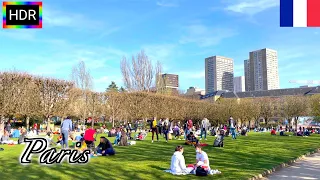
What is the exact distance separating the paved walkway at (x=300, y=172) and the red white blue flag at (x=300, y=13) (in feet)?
17.8

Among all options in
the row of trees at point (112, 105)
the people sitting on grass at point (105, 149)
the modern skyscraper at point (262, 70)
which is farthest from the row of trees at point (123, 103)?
the modern skyscraper at point (262, 70)

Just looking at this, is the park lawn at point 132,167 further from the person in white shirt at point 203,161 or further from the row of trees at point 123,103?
the row of trees at point 123,103

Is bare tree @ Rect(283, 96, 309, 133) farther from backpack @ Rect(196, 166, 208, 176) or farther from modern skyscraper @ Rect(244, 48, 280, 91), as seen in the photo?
modern skyscraper @ Rect(244, 48, 280, 91)

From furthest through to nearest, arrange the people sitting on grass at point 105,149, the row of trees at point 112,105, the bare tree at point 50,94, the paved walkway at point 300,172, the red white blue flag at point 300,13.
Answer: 1. the bare tree at point 50,94
2. the row of trees at point 112,105
3. the people sitting on grass at point 105,149
4. the paved walkway at point 300,172
5. the red white blue flag at point 300,13

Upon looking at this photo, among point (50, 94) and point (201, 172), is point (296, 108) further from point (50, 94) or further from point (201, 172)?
point (201, 172)

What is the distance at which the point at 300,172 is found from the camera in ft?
40.3

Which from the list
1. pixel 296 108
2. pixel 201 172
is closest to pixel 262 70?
pixel 296 108

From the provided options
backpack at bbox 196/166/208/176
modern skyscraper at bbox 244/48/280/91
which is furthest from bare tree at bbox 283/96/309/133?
modern skyscraper at bbox 244/48/280/91

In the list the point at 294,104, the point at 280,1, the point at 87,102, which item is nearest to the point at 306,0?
the point at 280,1

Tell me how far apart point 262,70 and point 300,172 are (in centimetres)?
18607

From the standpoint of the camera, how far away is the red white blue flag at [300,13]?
8906mm

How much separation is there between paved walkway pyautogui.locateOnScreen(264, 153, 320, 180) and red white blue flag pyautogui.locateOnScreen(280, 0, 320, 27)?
542 centimetres

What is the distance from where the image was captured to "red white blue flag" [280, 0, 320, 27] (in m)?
8.91

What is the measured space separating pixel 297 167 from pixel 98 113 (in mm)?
33650
